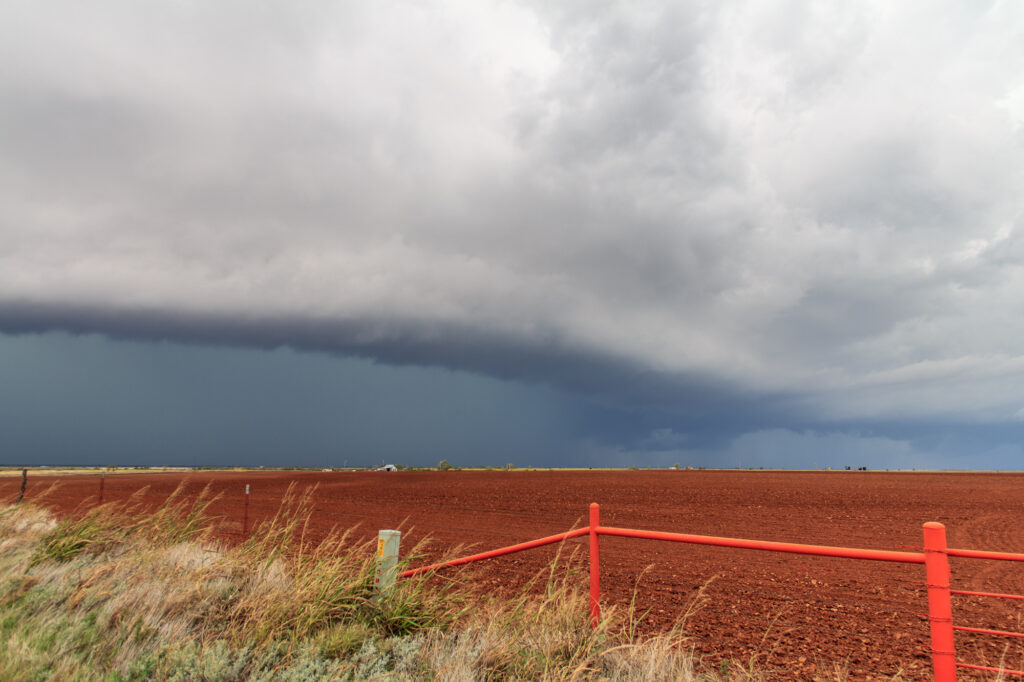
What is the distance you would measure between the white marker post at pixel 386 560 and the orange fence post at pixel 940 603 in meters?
4.55

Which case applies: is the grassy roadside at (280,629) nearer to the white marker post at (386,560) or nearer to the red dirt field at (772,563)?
the white marker post at (386,560)

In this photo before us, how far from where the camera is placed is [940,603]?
4.22 meters

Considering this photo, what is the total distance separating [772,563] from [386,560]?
43.6ft

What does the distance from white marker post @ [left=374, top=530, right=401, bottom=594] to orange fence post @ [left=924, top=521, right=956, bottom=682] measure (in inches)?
179

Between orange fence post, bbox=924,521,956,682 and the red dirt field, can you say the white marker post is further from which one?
orange fence post, bbox=924,521,956,682

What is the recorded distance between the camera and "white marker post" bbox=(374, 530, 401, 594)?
5779 mm

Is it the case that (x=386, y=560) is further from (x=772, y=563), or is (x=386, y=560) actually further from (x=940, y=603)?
(x=772, y=563)

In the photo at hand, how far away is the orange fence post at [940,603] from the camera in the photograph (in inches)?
164

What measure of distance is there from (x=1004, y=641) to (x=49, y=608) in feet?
43.7

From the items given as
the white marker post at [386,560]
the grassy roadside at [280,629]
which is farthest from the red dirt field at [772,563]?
the white marker post at [386,560]

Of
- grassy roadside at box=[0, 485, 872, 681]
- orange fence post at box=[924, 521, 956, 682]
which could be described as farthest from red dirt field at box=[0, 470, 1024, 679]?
grassy roadside at box=[0, 485, 872, 681]

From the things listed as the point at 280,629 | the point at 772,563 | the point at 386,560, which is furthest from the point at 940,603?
the point at 772,563

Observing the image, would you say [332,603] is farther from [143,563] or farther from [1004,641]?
[1004,641]

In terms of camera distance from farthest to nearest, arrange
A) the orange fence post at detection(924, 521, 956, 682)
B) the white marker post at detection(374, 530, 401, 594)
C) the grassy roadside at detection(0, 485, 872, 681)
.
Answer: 1. the white marker post at detection(374, 530, 401, 594)
2. the grassy roadside at detection(0, 485, 872, 681)
3. the orange fence post at detection(924, 521, 956, 682)
